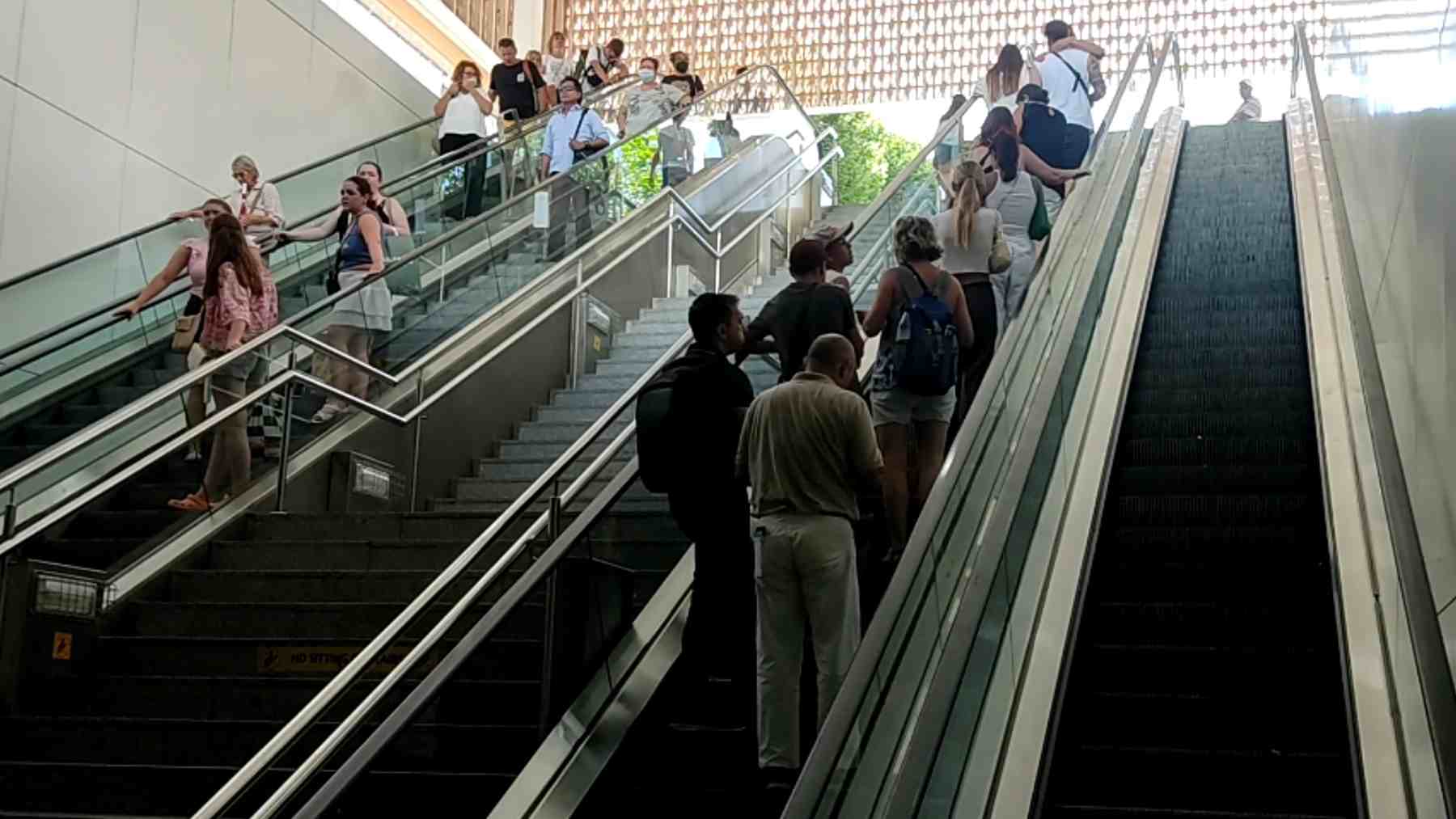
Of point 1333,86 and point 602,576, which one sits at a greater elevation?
point 1333,86

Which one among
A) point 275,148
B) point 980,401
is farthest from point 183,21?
point 980,401

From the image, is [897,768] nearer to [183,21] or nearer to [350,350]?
[350,350]

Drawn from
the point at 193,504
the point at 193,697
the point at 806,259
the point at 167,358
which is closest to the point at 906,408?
the point at 806,259

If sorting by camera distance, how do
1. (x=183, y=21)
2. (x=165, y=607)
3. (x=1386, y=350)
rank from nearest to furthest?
(x=1386, y=350) < (x=165, y=607) < (x=183, y=21)

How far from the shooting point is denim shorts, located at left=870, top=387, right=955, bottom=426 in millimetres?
5504

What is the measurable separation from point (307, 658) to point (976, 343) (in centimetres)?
274

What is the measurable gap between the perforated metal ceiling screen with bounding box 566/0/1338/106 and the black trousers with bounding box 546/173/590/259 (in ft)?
31.2

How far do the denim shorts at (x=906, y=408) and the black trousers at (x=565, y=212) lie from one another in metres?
4.61

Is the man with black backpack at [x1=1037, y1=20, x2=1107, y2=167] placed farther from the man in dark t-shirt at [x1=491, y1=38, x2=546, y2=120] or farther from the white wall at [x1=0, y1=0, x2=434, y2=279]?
the white wall at [x1=0, y1=0, x2=434, y2=279]

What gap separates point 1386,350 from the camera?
529cm

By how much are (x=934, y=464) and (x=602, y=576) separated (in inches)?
46.4

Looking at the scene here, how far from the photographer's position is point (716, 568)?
4.83m

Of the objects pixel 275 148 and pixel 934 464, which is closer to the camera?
pixel 934 464

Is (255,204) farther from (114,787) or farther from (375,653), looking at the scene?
(375,653)
